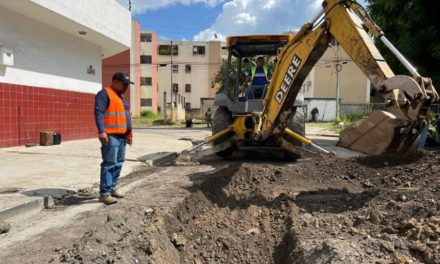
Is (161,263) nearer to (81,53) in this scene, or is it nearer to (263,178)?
(263,178)

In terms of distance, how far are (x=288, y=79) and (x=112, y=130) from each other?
277 cm

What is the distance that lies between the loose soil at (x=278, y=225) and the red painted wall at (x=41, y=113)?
20.2ft

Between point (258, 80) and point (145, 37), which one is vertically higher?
point (145, 37)

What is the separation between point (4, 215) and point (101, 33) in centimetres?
1023

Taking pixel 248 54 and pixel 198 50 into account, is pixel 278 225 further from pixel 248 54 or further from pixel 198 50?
pixel 198 50

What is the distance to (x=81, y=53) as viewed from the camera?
49.1 ft

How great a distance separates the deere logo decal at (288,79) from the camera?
256 inches

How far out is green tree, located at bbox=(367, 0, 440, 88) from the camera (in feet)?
41.0

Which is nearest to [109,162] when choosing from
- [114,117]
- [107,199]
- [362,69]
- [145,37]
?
[107,199]

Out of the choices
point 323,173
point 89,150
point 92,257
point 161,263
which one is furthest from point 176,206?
point 89,150

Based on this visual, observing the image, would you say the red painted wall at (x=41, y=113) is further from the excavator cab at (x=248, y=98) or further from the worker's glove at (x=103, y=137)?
the worker's glove at (x=103, y=137)

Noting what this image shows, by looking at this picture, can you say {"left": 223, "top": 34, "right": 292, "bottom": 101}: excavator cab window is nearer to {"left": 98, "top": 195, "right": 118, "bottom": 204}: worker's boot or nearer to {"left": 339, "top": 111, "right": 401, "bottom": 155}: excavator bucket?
{"left": 339, "top": 111, "right": 401, "bottom": 155}: excavator bucket

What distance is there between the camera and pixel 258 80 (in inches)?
376

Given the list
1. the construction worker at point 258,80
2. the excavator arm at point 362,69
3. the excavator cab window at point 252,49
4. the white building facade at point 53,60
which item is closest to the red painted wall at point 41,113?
the white building facade at point 53,60
